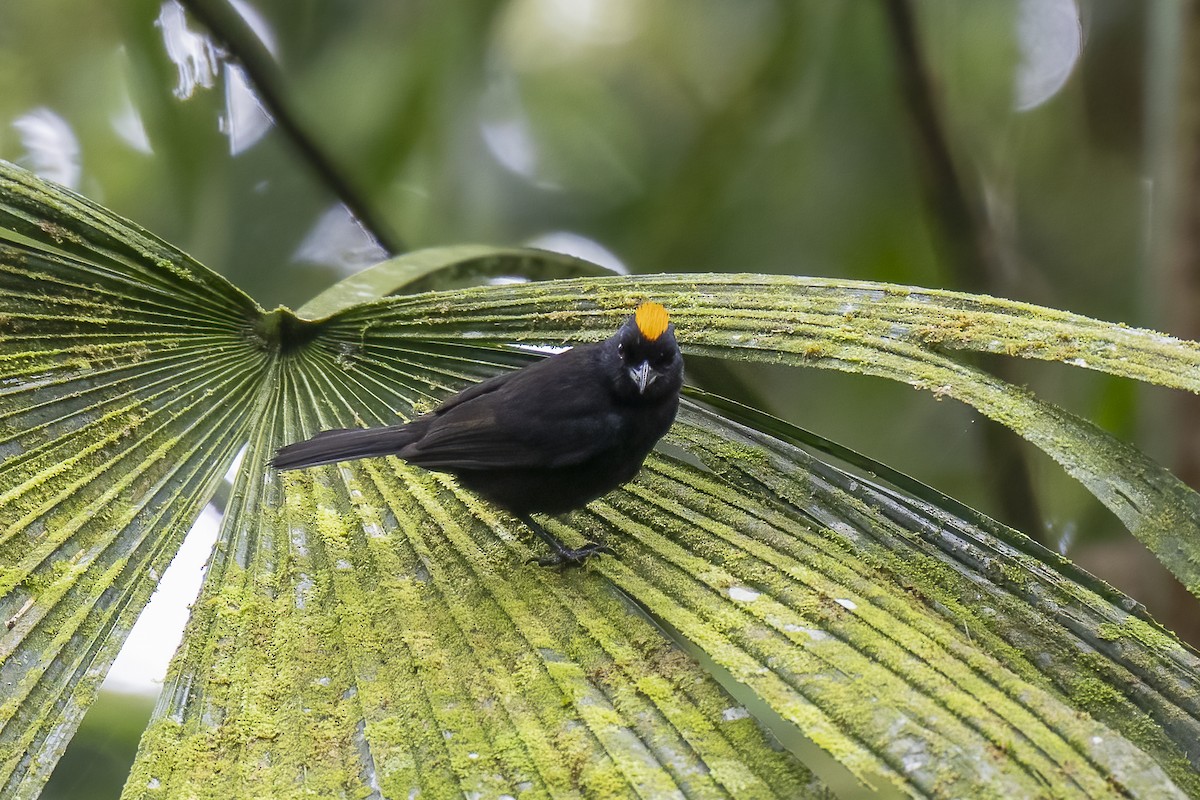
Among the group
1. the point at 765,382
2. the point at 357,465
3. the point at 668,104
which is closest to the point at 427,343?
the point at 357,465

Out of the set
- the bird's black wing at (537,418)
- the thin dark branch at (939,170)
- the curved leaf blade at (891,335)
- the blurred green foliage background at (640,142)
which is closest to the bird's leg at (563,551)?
the bird's black wing at (537,418)

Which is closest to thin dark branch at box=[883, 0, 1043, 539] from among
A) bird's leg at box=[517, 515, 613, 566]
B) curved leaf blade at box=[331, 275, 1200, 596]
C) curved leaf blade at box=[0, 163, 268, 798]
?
curved leaf blade at box=[331, 275, 1200, 596]

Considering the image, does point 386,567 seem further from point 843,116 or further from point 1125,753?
point 843,116

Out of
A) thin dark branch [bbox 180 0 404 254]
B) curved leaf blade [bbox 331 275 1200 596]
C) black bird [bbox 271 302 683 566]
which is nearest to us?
curved leaf blade [bbox 331 275 1200 596]

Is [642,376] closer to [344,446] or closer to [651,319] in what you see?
[651,319]

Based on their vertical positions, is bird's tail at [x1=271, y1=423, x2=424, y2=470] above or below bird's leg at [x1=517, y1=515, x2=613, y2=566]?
above

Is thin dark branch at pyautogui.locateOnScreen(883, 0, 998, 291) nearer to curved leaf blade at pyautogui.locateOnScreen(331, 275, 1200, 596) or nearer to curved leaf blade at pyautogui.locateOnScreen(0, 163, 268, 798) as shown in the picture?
curved leaf blade at pyautogui.locateOnScreen(331, 275, 1200, 596)

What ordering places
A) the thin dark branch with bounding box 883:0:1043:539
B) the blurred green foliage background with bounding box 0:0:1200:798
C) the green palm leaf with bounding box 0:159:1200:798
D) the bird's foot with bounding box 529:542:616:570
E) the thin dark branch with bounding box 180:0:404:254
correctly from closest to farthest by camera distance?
the green palm leaf with bounding box 0:159:1200:798 → the bird's foot with bounding box 529:542:616:570 → the thin dark branch with bounding box 883:0:1043:539 → the thin dark branch with bounding box 180:0:404:254 → the blurred green foliage background with bounding box 0:0:1200:798

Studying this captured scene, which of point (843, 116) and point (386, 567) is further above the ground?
point (843, 116)

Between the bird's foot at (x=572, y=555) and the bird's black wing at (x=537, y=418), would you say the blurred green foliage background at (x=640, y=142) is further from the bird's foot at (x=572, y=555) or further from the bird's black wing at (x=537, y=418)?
the bird's foot at (x=572, y=555)
